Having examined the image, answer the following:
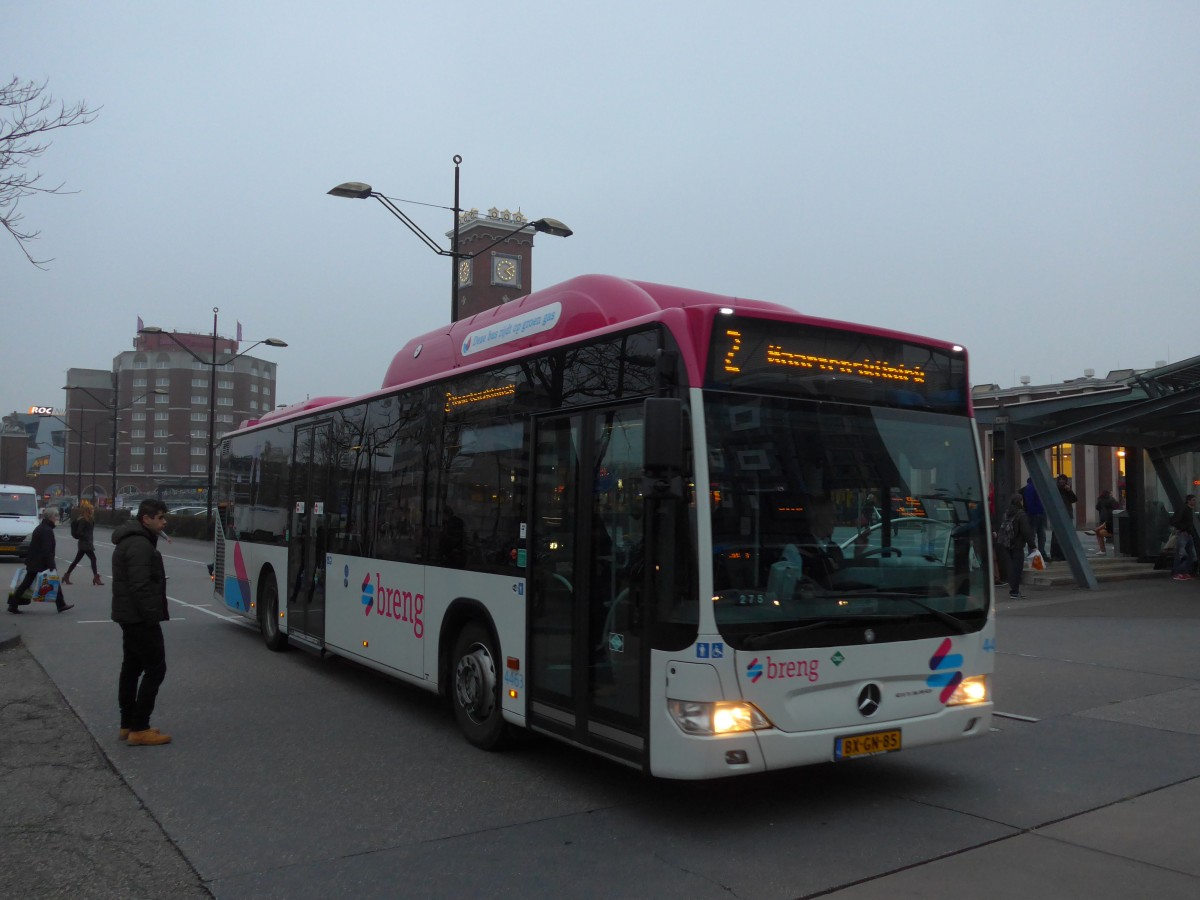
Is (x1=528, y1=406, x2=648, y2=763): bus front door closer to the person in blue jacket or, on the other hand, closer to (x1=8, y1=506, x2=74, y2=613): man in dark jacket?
(x1=8, y1=506, x2=74, y2=613): man in dark jacket

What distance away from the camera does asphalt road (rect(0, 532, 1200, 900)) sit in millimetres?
4977

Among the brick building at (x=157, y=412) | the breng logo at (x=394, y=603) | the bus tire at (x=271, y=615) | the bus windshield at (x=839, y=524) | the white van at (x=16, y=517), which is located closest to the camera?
the bus windshield at (x=839, y=524)

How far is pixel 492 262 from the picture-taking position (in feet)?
312

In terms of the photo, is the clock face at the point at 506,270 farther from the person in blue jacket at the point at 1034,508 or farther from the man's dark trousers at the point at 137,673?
the man's dark trousers at the point at 137,673

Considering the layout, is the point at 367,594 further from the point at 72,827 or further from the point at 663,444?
the point at 663,444

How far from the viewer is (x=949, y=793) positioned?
21.3 ft

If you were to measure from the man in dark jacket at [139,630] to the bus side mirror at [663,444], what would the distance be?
4.31m

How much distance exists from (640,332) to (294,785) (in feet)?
12.2

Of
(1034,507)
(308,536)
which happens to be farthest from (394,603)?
(1034,507)

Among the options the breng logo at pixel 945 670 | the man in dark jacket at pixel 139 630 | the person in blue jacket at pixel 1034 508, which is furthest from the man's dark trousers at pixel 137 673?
the person in blue jacket at pixel 1034 508

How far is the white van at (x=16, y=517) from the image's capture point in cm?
3009

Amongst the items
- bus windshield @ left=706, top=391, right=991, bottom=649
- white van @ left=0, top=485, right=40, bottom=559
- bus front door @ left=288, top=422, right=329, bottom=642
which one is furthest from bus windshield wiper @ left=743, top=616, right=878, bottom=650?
white van @ left=0, top=485, right=40, bottom=559

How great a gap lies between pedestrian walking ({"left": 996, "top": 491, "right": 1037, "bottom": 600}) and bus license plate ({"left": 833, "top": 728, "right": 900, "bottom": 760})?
41.8ft

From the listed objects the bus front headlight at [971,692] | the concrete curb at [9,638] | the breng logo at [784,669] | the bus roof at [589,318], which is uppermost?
the bus roof at [589,318]
